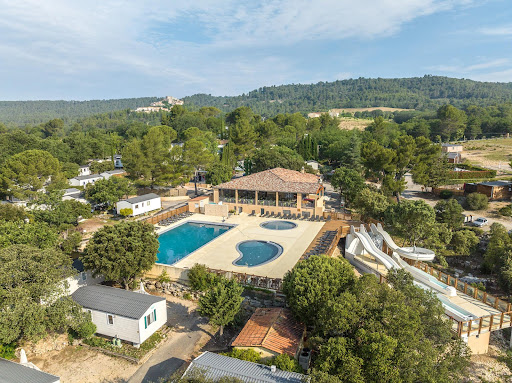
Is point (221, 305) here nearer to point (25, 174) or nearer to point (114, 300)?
point (114, 300)

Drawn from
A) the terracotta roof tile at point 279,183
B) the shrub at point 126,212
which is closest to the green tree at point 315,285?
the terracotta roof tile at point 279,183

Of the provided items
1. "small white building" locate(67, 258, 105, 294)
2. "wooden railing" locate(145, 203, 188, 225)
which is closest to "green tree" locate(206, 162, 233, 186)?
"wooden railing" locate(145, 203, 188, 225)

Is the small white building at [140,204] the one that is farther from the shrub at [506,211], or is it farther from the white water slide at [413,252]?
the shrub at [506,211]

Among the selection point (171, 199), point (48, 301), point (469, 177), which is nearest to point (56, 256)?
point (48, 301)

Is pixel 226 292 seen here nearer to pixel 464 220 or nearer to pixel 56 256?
pixel 56 256

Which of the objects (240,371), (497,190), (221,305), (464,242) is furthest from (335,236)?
(497,190)

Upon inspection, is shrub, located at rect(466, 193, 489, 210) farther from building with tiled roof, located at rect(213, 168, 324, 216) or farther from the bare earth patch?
the bare earth patch
